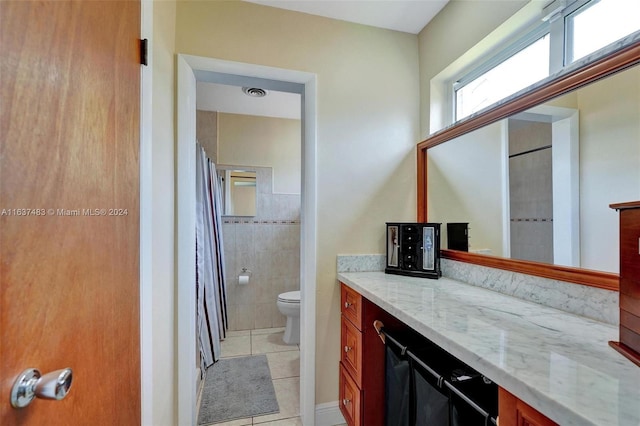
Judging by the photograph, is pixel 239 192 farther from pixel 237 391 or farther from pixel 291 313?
pixel 237 391

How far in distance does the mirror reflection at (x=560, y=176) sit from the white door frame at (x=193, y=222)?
0.90 m

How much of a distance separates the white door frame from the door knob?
0.96 meters

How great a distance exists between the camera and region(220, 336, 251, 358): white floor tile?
2585 mm

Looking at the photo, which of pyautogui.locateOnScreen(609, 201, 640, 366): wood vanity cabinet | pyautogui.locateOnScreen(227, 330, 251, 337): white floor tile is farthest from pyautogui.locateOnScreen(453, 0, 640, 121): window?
pyautogui.locateOnScreen(227, 330, 251, 337): white floor tile

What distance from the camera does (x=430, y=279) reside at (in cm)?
162

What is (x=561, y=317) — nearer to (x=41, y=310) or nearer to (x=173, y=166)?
(x=41, y=310)

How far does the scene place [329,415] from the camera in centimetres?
171

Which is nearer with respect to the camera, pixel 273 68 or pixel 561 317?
pixel 561 317

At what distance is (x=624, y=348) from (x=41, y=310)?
1333 millimetres

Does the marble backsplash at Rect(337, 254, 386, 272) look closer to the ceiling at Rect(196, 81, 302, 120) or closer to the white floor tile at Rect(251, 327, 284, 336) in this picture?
the ceiling at Rect(196, 81, 302, 120)

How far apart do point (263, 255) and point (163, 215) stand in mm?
1993

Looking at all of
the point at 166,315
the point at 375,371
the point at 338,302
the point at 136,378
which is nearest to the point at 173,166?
the point at 166,315

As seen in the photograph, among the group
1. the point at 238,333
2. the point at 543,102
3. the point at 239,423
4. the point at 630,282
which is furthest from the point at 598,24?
the point at 238,333

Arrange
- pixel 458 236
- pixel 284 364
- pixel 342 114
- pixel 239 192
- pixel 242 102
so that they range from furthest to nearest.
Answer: pixel 239 192
pixel 242 102
pixel 284 364
pixel 342 114
pixel 458 236
